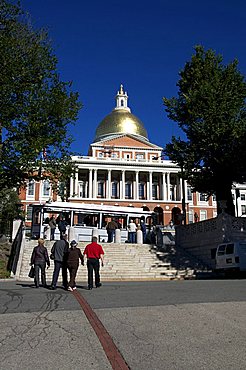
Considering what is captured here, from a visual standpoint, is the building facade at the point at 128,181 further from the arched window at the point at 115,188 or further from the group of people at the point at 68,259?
the group of people at the point at 68,259

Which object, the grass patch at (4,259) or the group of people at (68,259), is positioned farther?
the grass patch at (4,259)

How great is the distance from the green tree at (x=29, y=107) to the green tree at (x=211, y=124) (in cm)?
715

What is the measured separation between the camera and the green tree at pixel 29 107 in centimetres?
2081

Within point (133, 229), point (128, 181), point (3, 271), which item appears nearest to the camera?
point (3, 271)

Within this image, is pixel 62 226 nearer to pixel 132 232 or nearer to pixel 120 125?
pixel 132 232

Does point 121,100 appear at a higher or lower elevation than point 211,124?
higher

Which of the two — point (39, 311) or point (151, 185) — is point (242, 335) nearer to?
point (39, 311)

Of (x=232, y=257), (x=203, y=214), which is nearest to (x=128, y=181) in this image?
(x=203, y=214)

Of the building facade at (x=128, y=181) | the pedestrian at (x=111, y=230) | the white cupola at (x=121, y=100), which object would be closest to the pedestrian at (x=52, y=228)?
the pedestrian at (x=111, y=230)

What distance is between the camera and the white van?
18097mm

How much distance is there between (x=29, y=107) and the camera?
21.6 m

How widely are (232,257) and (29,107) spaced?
13.3m

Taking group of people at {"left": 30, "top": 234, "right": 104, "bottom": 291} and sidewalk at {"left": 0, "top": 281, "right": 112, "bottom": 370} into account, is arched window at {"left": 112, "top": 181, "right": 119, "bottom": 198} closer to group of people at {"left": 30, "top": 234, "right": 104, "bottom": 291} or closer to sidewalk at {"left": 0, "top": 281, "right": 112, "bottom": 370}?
group of people at {"left": 30, "top": 234, "right": 104, "bottom": 291}

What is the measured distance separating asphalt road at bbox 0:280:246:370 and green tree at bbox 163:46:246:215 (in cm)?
1540
